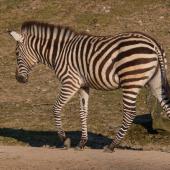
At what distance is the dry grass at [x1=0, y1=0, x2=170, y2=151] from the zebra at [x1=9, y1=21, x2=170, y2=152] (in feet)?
6.04

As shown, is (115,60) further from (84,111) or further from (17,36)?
(17,36)

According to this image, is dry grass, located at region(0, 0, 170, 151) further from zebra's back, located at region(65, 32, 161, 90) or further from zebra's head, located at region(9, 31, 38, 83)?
zebra's back, located at region(65, 32, 161, 90)

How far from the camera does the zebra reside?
1167 cm

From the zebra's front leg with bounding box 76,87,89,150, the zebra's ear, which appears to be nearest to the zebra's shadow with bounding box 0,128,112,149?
the zebra's front leg with bounding box 76,87,89,150

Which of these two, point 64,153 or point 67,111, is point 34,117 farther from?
point 64,153

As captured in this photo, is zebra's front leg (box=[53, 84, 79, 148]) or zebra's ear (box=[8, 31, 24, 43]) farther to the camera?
zebra's ear (box=[8, 31, 24, 43])

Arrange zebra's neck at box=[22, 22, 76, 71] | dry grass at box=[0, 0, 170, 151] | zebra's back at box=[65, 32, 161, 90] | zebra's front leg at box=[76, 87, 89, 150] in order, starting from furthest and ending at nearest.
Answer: dry grass at box=[0, 0, 170, 151] < zebra's neck at box=[22, 22, 76, 71] < zebra's front leg at box=[76, 87, 89, 150] < zebra's back at box=[65, 32, 161, 90]

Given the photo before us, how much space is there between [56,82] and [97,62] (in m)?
8.49

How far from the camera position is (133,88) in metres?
11.7

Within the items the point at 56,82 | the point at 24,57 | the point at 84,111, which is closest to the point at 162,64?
the point at 84,111

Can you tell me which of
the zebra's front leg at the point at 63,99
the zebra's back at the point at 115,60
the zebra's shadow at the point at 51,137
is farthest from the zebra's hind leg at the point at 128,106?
the zebra's shadow at the point at 51,137

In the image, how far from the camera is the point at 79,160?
35.5ft

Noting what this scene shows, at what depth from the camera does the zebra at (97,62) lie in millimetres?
11672

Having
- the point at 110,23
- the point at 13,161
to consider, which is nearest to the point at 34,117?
the point at 13,161
